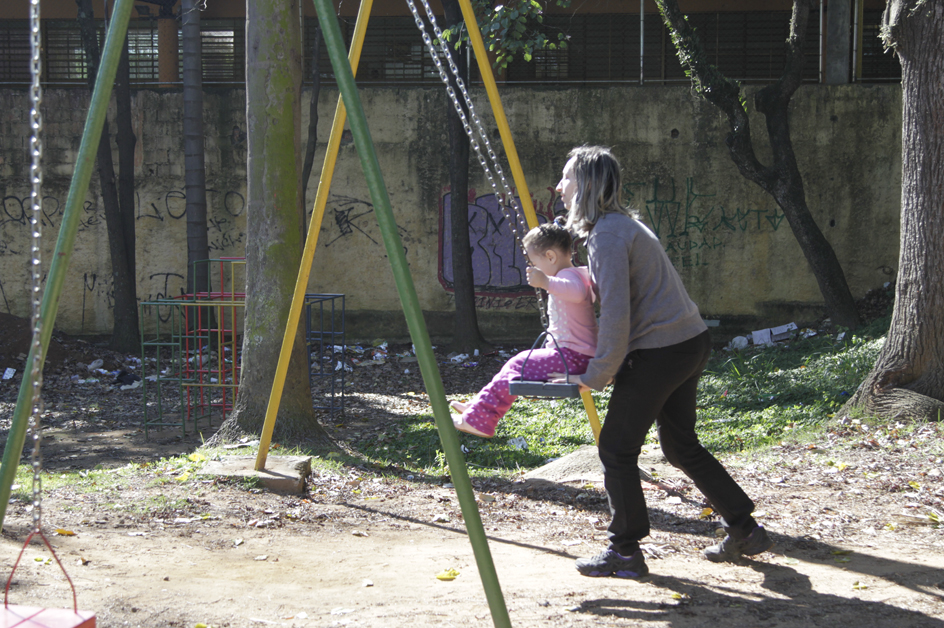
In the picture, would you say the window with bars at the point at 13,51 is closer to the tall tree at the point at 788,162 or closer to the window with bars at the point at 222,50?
the window with bars at the point at 222,50

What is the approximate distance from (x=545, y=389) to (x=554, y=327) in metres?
0.31

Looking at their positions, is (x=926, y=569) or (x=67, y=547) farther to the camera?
(x=67, y=547)

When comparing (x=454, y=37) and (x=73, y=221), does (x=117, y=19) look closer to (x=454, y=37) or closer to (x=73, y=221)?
(x=73, y=221)

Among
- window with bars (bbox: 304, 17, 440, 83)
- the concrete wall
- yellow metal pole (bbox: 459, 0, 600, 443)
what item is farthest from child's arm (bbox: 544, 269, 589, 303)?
window with bars (bbox: 304, 17, 440, 83)

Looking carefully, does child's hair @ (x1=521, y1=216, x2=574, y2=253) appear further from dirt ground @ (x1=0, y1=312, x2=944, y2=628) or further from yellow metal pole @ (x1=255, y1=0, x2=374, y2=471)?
yellow metal pole @ (x1=255, y1=0, x2=374, y2=471)

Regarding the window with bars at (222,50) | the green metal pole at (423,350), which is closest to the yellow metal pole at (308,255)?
the green metal pole at (423,350)

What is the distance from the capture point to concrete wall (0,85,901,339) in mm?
11789

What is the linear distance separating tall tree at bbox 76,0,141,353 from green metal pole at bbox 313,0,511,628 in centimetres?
978

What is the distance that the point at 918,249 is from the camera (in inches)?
225

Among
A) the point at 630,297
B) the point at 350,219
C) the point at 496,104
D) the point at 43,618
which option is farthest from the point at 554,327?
the point at 350,219

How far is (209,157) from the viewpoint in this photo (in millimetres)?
12406

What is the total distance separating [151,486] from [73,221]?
8.54 ft

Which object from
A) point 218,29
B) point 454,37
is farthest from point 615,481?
point 218,29

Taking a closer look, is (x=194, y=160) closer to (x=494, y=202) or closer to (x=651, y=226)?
(x=494, y=202)
